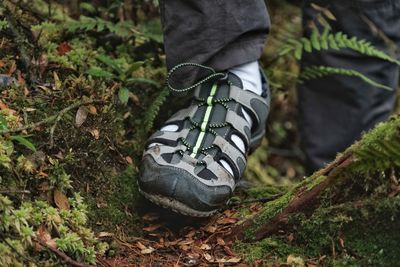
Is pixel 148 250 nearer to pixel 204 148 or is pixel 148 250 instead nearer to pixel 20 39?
pixel 204 148

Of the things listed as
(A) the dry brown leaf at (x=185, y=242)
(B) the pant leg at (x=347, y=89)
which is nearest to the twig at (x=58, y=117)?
(A) the dry brown leaf at (x=185, y=242)

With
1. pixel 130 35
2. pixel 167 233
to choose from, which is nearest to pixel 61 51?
pixel 130 35

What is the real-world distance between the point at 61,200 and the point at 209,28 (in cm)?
95

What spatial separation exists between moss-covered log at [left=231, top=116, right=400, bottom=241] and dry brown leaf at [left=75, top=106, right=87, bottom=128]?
77 centimetres

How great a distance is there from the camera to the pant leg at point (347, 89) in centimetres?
334

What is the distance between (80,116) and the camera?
2.41 metres

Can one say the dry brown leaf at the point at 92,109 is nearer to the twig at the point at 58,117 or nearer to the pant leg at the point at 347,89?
the twig at the point at 58,117

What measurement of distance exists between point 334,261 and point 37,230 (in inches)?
37.5

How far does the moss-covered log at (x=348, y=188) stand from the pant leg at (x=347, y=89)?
1.44 metres

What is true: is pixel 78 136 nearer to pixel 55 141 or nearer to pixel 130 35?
pixel 55 141

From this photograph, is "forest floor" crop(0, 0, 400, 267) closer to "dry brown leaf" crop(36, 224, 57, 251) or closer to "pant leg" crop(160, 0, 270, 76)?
"dry brown leaf" crop(36, 224, 57, 251)

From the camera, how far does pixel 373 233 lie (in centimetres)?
184

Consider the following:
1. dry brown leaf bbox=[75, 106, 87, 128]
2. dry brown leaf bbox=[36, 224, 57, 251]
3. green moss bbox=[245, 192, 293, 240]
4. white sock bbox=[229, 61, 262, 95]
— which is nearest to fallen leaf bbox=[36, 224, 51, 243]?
dry brown leaf bbox=[36, 224, 57, 251]

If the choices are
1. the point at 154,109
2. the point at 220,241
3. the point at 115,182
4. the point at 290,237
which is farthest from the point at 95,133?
the point at 290,237
